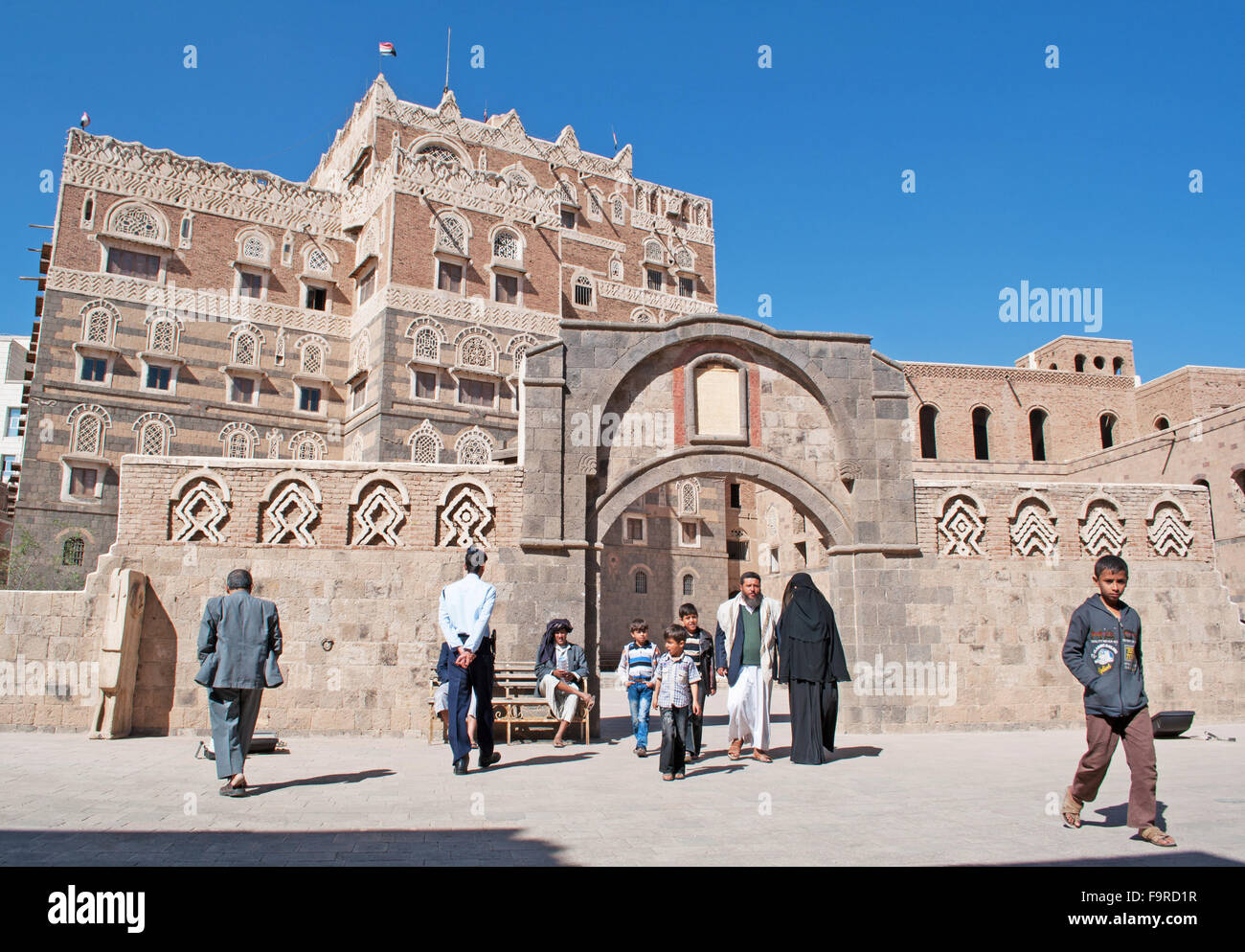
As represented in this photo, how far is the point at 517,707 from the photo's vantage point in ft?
35.3

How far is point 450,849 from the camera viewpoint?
503 centimetres

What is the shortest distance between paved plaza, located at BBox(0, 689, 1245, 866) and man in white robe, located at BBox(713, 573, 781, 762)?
360 millimetres

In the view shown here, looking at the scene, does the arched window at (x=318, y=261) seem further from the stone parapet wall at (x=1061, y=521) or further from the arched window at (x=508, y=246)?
the stone parapet wall at (x=1061, y=521)

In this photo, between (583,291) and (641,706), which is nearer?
(641,706)

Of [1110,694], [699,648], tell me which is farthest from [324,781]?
[1110,694]

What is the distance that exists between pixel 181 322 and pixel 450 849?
2746 centimetres

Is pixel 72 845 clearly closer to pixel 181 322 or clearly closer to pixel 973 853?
pixel 973 853

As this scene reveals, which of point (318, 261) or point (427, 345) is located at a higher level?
point (318, 261)

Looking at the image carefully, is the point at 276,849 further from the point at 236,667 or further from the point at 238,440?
the point at 238,440

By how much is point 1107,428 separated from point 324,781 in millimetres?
35620

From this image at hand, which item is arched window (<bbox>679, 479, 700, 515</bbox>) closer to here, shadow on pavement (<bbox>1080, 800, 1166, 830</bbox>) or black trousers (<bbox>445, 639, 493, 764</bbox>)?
black trousers (<bbox>445, 639, 493, 764</bbox>)

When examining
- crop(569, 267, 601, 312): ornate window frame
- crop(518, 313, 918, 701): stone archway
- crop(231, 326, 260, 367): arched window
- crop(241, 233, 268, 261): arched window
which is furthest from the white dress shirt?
crop(569, 267, 601, 312): ornate window frame

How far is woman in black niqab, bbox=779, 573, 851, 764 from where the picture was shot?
9.08 metres
